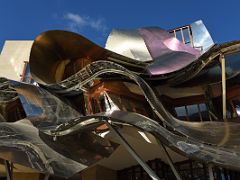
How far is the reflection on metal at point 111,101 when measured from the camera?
8148mm

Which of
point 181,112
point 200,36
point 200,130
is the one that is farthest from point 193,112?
point 200,36

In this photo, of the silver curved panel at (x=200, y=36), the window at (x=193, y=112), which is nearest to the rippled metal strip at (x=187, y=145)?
the window at (x=193, y=112)

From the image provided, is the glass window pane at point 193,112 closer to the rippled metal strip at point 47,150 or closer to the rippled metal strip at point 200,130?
the rippled metal strip at point 200,130

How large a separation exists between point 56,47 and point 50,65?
2.89 feet

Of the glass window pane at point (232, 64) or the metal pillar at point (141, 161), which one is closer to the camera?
the metal pillar at point (141, 161)

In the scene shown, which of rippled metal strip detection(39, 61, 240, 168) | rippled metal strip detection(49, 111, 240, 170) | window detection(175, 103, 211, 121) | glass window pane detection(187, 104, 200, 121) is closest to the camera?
rippled metal strip detection(49, 111, 240, 170)

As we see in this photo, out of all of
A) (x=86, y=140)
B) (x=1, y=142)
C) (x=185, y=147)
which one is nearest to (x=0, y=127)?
(x=1, y=142)

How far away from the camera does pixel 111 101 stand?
11.7 metres

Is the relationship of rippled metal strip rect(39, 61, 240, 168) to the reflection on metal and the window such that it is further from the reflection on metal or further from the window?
the window

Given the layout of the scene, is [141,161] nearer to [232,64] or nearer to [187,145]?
[187,145]

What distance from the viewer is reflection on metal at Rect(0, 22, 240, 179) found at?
26.7 feet

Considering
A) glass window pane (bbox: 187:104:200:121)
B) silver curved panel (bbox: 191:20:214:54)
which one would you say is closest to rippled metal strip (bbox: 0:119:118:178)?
glass window pane (bbox: 187:104:200:121)

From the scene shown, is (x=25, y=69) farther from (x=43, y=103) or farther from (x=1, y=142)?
(x=1, y=142)

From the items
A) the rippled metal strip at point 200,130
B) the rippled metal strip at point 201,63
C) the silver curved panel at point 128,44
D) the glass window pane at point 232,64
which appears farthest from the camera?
the silver curved panel at point 128,44
